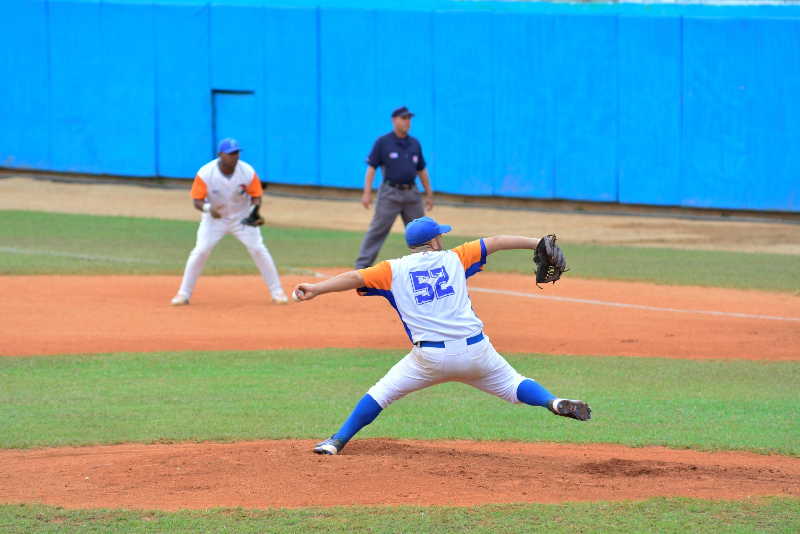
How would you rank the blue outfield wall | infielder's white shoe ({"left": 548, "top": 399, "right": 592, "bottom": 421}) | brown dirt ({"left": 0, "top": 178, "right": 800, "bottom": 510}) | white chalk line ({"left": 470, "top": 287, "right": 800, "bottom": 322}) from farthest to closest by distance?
1. the blue outfield wall
2. white chalk line ({"left": 470, "top": 287, "right": 800, "bottom": 322})
3. infielder's white shoe ({"left": 548, "top": 399, "right": 592, "bottom": 421})
4. brown dirt ({"left": 0, "top": 178, "right": 800, "bottom": 510})

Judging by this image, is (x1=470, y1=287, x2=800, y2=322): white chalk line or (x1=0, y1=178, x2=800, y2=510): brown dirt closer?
(x1=0, y1=178, x2=800, y2=510): brown dirt

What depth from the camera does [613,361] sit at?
1192cm

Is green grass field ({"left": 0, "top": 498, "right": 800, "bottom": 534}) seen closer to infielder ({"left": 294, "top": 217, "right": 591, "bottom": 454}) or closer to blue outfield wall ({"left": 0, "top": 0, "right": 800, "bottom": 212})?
Answer: infielder ({"left": 294, "top": 217, "right": 591, "bottom": 454})

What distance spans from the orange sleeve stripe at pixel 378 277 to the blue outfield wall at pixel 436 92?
16557mm

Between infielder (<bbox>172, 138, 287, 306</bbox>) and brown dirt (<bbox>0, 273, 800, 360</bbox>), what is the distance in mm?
434

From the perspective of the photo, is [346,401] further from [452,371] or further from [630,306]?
[630,306]

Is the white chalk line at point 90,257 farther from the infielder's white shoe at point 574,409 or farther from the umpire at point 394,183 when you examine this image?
the infielder's white shoe at point 574,409

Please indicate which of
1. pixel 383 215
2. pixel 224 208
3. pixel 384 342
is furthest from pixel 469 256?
pixel 383 215

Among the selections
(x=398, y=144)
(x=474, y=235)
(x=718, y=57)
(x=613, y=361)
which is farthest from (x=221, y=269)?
(x=718, y=57)

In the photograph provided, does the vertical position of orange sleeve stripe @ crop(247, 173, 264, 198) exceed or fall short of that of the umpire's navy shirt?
it falls short

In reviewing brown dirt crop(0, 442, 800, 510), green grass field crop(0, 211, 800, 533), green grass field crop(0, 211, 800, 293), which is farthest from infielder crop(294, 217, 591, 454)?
green grass field crop(0, 211, 800, 293)

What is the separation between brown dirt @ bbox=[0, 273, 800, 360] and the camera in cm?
1263

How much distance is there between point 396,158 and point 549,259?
8591 millimetres

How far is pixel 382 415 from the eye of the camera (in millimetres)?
9875
